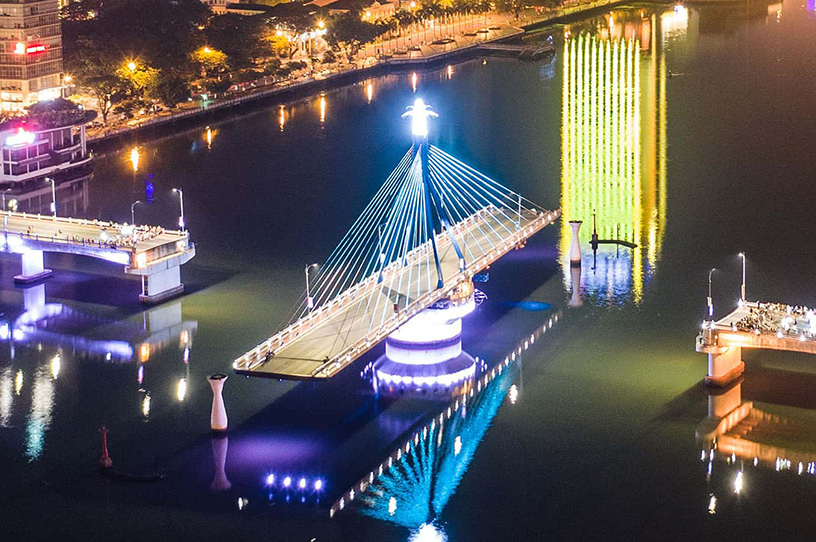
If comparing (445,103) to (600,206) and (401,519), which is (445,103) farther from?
(401,519)

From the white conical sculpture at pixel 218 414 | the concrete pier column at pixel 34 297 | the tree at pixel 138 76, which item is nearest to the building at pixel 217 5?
the tree at pixel 138 76

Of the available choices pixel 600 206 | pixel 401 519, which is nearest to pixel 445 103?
pixel 600 206

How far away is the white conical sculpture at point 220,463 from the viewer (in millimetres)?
38031

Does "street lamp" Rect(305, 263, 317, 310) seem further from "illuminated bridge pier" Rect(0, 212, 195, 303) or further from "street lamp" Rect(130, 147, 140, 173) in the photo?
"street lamp" Rect(130, 147, 140, 173)

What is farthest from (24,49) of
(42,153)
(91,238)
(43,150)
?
(91,238)

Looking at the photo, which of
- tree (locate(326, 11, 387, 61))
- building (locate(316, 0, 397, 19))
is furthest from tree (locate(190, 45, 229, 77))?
building (locate(316, 0, 397, 19))

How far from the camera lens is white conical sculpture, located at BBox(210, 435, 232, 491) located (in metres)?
38.0

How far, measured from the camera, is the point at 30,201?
221ft

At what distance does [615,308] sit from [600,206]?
538 inches

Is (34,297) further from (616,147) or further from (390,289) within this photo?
(616,147)

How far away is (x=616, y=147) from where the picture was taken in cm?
7519

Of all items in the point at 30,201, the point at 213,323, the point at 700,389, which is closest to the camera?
the point at 700,389

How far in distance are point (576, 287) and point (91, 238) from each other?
15.0 m

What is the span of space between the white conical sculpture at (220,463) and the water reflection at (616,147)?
15.8m
